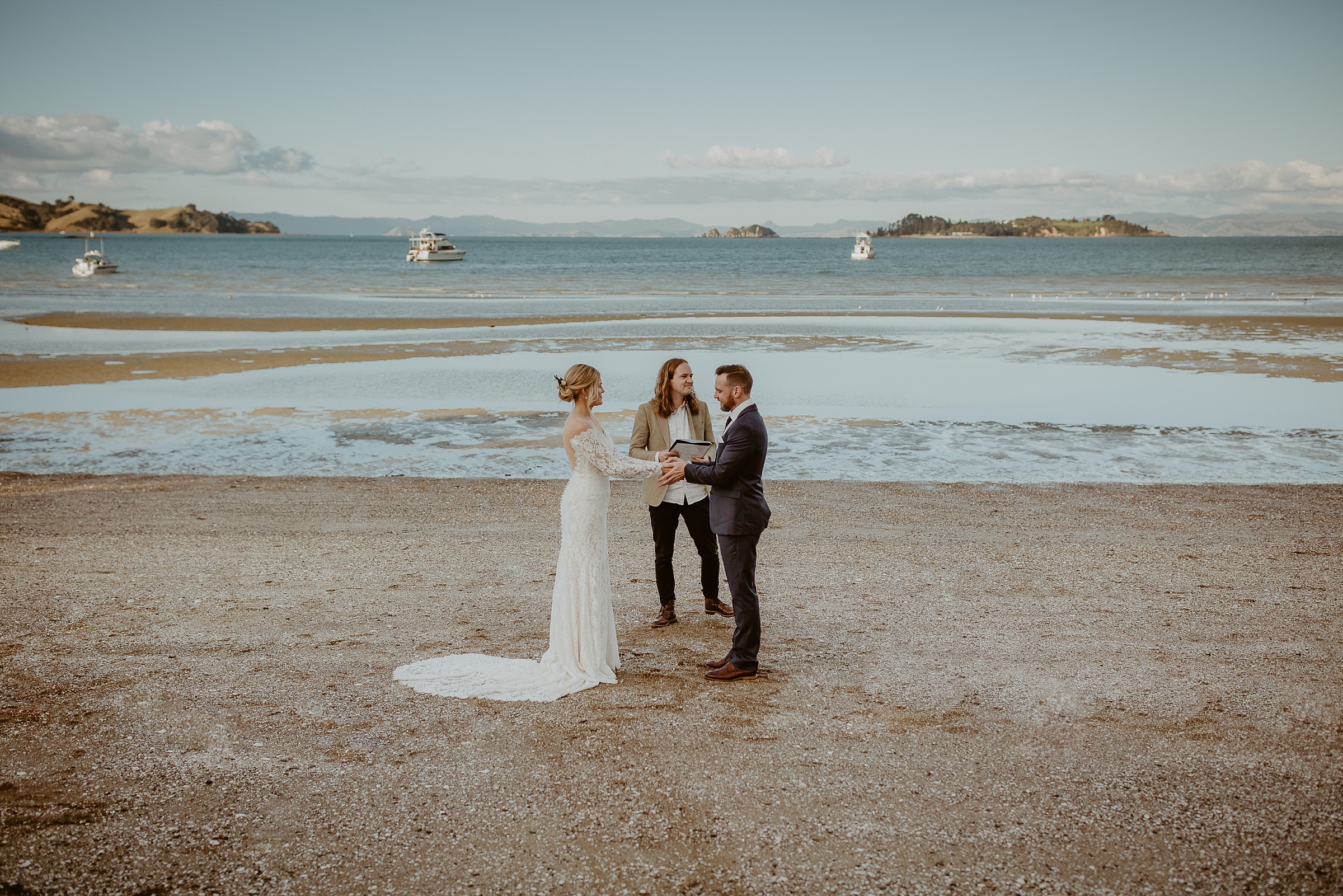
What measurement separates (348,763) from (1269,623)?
6.60 m

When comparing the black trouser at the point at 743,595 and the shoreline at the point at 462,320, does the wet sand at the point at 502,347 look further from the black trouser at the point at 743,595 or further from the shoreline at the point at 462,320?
the black trouser at the point at 743,595

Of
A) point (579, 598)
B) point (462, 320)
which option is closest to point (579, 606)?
point (579, 598)

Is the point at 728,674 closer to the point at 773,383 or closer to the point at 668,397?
the point at 668,397

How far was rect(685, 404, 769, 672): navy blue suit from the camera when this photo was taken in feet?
18.1

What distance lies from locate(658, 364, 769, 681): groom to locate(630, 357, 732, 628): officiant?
813 millimetres

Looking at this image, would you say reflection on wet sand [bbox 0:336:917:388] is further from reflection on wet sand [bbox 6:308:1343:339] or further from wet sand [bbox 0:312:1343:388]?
reflection on wet sand [bbox 6:308:1343:339]

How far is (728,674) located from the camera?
585 cm

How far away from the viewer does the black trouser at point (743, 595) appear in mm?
5684

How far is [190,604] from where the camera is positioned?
731cm

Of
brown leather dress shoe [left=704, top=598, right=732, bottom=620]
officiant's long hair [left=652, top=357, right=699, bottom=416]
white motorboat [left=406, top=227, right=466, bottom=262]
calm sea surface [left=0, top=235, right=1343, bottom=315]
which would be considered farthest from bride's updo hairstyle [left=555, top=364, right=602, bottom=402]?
white motorboat [left=406, top=227, right=466, bottom=262]

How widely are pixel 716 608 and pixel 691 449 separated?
171 cm

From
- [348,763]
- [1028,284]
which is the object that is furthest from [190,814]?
[1028,284]

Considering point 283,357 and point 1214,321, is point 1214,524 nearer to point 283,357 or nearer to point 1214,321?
point 283,357

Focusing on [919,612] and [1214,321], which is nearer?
[919,612]
